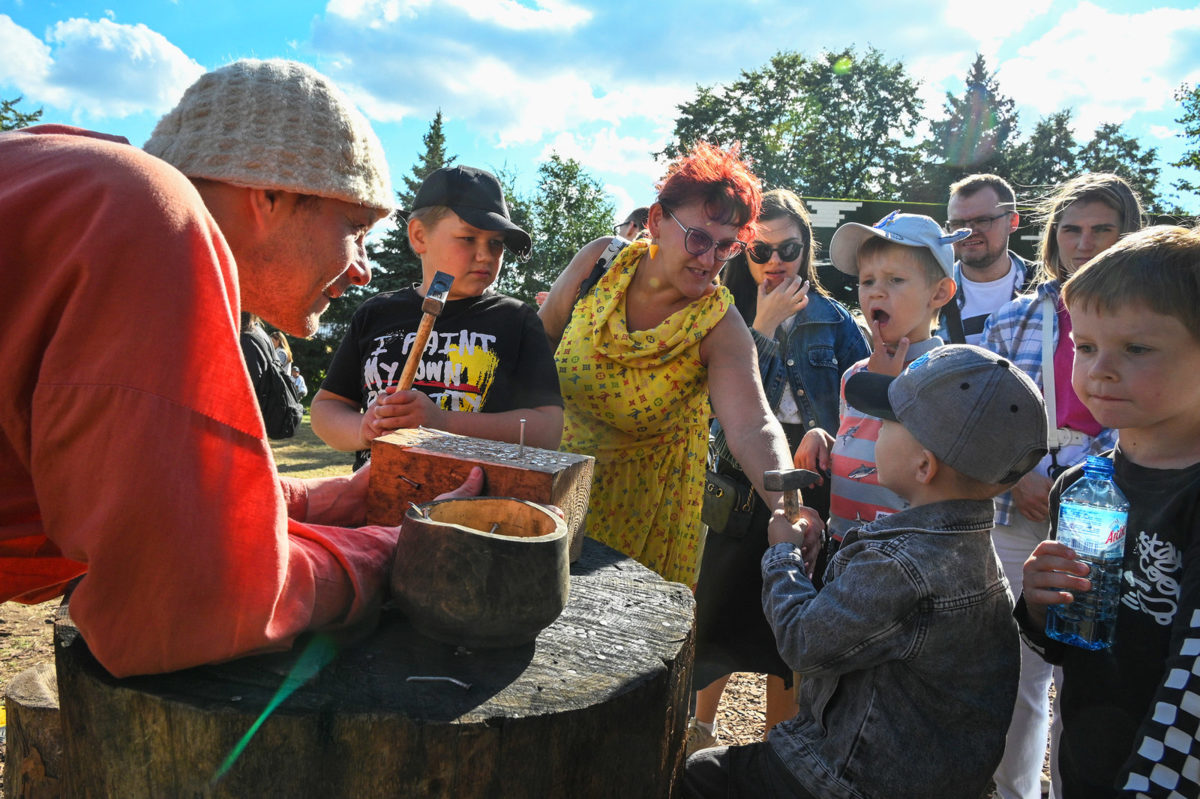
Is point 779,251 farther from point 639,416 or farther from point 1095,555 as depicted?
point 1095,555

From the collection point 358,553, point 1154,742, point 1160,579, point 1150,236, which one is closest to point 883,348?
point 1150,236

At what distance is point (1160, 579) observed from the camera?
1.58 meters

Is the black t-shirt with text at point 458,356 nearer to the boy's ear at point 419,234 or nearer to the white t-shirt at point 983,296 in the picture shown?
the boy's ear at point 419,234

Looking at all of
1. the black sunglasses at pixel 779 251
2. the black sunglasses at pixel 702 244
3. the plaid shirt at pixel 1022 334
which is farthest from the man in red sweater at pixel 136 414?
the black sunglasses at pixel 779 251

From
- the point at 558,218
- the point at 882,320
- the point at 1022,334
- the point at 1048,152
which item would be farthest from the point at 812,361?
the point at 1048,152

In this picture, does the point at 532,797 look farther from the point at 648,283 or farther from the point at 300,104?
the point at 648,283

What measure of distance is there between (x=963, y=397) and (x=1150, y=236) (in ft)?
2.16

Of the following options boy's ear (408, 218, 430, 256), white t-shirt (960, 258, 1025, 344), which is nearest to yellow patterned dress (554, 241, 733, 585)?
boy's ear (408, 218, 430, 256)

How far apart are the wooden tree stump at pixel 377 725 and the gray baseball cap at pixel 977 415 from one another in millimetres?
789

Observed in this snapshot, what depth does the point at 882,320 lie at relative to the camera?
278cm

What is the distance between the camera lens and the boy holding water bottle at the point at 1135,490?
157 centimetres

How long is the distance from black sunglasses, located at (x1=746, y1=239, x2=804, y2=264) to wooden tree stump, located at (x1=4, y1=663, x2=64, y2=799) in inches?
117

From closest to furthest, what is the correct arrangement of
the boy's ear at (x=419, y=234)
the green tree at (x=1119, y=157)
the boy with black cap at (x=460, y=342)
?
the boy with black cap at (x=460, y=342) < the boy's ear at (x=419, y=234) < the green tree at (x=1119, y=157)

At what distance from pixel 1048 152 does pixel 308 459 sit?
139ft
